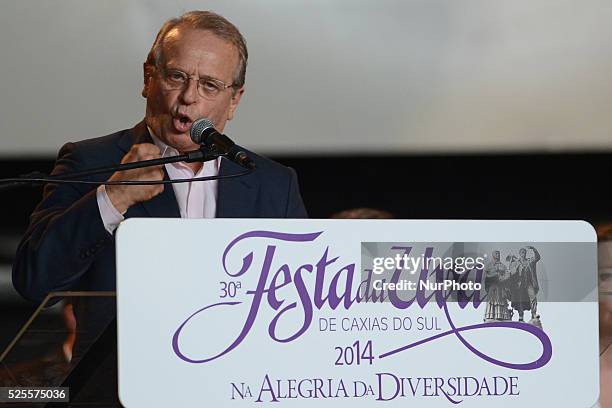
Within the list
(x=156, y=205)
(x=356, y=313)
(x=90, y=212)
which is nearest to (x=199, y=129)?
(x=356, y=313)

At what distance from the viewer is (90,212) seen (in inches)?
101

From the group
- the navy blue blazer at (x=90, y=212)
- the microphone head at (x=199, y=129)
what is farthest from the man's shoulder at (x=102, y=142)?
the microphone head at (x=199, y=129)

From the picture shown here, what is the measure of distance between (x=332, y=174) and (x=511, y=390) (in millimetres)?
1711

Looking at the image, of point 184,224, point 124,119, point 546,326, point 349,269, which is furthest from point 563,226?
point 124,119

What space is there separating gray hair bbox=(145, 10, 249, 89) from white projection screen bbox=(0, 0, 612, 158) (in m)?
0.05

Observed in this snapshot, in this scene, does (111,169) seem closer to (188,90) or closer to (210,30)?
(188,90)

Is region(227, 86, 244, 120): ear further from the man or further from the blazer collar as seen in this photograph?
the blazer collar

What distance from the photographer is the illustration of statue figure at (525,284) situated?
6.26 feet

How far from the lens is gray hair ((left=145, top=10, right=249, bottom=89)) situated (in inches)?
129

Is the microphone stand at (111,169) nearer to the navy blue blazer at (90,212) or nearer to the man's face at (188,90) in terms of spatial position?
the navy blue blazer at (90,212)

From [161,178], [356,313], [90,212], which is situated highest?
[161,178]

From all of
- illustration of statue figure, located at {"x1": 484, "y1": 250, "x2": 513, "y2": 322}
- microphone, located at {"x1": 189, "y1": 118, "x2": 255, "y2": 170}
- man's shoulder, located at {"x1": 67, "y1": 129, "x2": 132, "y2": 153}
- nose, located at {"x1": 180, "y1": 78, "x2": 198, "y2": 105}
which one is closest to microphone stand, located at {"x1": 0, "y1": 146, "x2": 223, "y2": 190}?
microphone, located at {"x1": 189, "y1": 118, "x2": 255, "y2": 170}

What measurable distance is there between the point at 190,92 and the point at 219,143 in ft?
3.88

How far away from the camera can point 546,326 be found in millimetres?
1914
